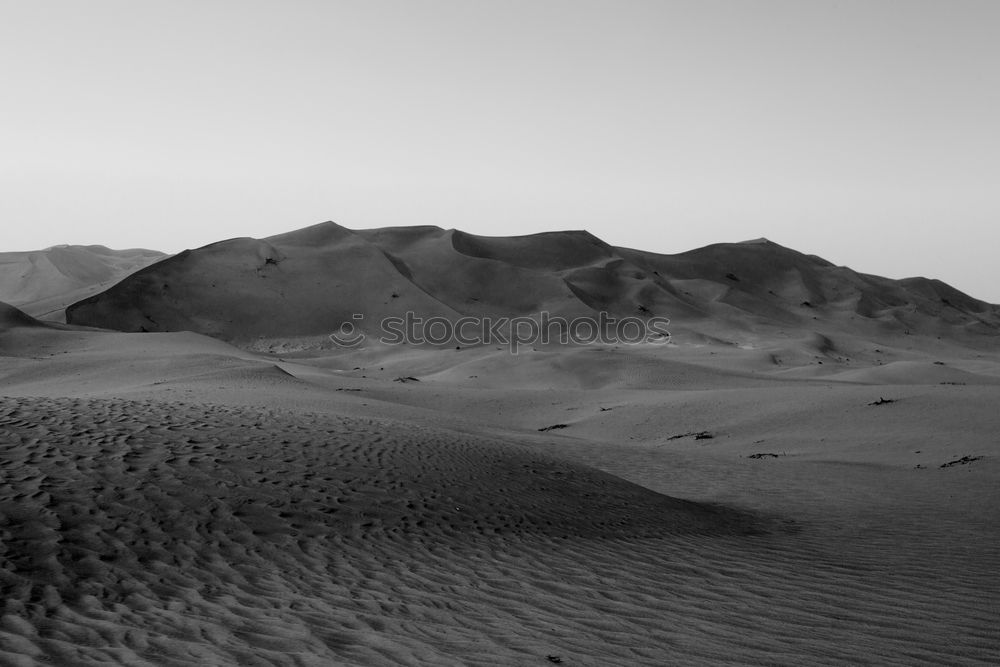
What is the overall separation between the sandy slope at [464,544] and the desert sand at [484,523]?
30 millimetres

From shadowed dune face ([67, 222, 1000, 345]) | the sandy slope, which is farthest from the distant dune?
the sandy slope

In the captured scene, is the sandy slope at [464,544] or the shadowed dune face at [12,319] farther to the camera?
the shadowed dune face at [12,319]

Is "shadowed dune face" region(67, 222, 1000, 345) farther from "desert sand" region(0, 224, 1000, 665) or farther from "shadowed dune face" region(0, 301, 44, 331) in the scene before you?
"desert sand" region(0, 224, 1000, 665)

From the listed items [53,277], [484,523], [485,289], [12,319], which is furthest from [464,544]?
[53,277]

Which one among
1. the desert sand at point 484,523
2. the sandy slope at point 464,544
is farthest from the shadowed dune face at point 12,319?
the sandy slope at point 464,544

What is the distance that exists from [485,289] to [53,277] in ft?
85.1

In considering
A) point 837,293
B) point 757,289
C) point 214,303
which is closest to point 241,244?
point 214,303

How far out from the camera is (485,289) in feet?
141

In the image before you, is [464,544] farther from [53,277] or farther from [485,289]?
[53,277]

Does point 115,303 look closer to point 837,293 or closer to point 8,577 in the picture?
point 8,577

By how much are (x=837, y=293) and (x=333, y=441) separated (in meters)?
52.6

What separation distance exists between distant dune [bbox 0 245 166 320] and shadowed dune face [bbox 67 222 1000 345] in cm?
370

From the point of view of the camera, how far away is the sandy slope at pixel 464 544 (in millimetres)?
4422

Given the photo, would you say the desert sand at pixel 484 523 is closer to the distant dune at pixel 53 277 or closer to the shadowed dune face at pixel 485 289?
the shadowed dune face at pixel 485 289
